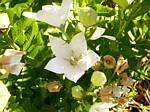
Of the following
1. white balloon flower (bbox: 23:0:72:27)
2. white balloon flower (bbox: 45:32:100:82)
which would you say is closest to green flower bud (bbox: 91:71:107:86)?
white balloon flower (bbox: 45:32:100:82)

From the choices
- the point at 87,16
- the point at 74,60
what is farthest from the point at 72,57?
the point at 87,16

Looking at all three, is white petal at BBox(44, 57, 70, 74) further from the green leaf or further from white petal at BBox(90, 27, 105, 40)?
the green leaf

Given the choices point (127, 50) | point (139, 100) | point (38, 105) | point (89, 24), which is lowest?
point (139, 100)

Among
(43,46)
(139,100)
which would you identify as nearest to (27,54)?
(43,46)

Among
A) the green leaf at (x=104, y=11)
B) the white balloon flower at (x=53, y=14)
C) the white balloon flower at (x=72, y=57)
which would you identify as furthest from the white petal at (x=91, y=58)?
the green leaf at (x=104, y=11)

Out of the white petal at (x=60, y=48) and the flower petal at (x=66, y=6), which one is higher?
the flower petal at (x=66, y=6)

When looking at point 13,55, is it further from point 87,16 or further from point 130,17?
point 130,17

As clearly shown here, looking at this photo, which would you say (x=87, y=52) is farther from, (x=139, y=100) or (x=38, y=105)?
(x=139, y=100)

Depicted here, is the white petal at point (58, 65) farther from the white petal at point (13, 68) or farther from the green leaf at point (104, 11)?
the green leaf at point (104, 11)
